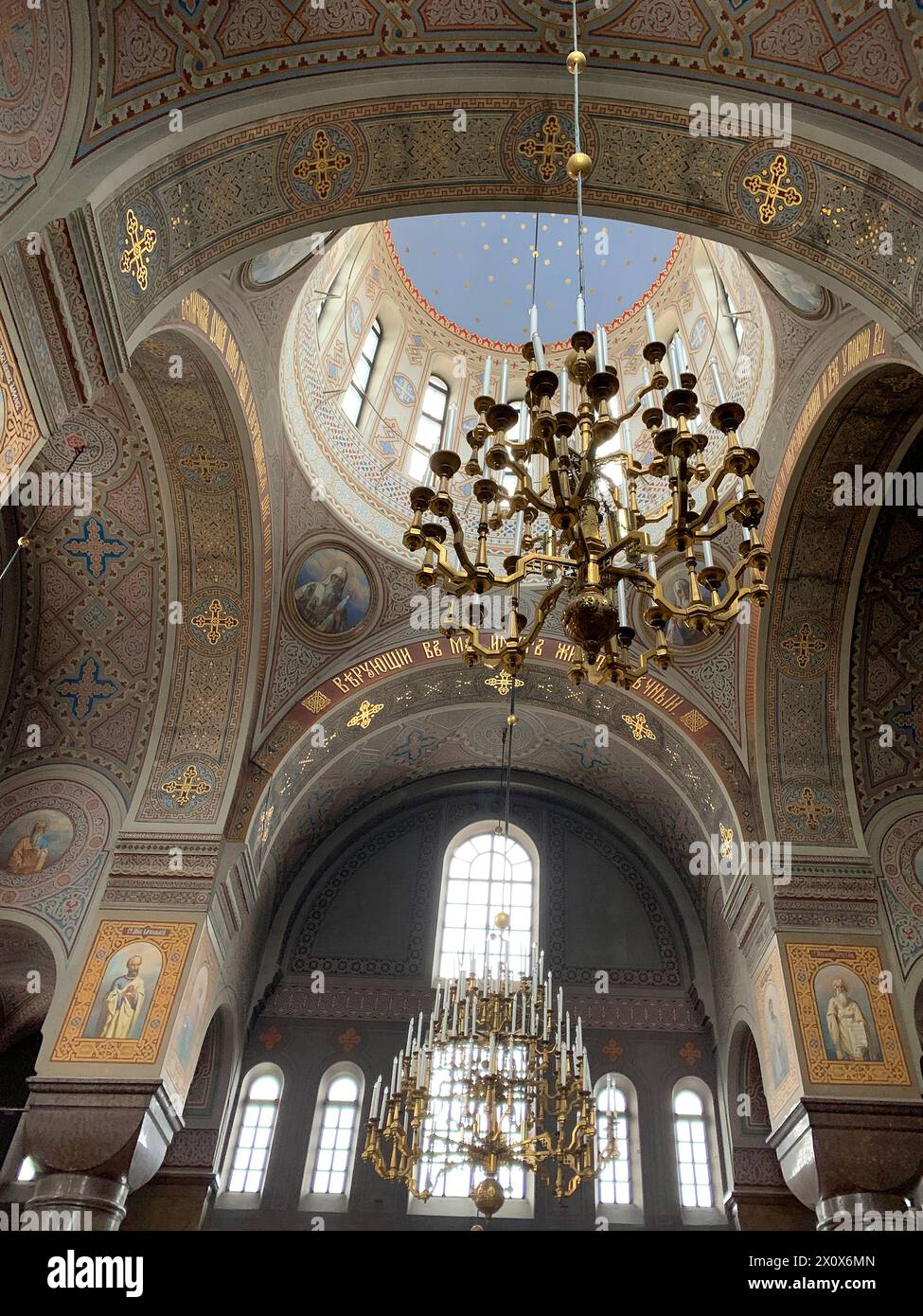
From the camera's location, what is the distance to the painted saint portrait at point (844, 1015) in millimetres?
8500

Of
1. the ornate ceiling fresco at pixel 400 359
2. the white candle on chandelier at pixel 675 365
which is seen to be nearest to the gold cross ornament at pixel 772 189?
the white candle on chandelier at pixel 675 365

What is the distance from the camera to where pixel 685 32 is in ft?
18.0

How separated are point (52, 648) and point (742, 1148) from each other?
9.78m

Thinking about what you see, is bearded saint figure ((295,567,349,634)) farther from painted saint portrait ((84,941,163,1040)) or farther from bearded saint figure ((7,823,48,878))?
painted saint portrait ((84,941,163,1040))

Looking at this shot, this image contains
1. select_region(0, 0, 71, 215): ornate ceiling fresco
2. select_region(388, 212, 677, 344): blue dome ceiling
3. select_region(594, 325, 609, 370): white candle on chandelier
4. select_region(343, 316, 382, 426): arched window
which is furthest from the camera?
select_region(388, 212, 677, 344): blue dome ceiling

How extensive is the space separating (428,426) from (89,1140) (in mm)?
9502

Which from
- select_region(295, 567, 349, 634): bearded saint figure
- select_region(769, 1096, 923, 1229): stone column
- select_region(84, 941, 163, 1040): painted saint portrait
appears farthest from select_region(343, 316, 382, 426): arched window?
select_region(769, 1096, 923, 1229): stone column

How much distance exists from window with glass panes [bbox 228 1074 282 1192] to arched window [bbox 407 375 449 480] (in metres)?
8.21

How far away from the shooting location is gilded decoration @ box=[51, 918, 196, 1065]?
8.26 meters

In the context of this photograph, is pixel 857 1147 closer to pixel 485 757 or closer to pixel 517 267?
pixel 485 757

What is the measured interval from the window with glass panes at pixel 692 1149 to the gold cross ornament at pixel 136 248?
11.0 metres

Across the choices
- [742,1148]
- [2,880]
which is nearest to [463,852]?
[742,1148]

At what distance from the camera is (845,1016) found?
8.72 meters
